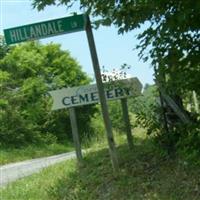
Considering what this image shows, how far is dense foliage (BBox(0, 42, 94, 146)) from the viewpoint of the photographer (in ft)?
107

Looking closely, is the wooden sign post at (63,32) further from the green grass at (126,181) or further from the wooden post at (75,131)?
the wooden post at (75,131)

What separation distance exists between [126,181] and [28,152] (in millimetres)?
21779

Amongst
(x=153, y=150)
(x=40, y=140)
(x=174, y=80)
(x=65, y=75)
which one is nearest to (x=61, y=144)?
(x=40, y=140)

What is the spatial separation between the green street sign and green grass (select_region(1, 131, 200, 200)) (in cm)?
234

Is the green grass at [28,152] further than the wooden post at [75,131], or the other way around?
the green grass at [28,152]

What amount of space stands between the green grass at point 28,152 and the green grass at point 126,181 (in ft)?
51.8

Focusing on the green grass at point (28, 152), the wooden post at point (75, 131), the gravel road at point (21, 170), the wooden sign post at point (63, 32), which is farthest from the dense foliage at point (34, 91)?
the wooden sign post at point (63, 32)

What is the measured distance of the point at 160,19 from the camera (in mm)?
6504

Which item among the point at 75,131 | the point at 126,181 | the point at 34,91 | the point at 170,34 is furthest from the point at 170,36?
the point at 34,91

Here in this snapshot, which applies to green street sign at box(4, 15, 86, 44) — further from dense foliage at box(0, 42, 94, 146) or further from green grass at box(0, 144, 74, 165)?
dense foliage at box(0, 42, 94, 146)

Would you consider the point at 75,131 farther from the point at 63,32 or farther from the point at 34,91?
the point at 34,91

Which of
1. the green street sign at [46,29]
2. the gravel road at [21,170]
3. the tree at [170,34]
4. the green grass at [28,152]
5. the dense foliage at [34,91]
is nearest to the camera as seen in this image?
the tree at [170,34]

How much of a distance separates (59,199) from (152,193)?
1845 millimetres

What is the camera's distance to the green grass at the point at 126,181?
306 inches
